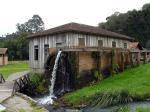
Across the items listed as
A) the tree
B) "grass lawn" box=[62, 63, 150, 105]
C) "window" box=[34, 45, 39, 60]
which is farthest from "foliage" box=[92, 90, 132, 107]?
the tree

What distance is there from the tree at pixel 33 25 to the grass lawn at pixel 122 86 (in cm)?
10721

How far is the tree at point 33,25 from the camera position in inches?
5389

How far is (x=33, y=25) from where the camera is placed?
459ft

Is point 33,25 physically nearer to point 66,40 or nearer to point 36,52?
point 36,52

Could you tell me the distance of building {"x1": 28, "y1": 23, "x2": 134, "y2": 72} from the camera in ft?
98.7

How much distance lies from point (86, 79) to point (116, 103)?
6897 millimetres

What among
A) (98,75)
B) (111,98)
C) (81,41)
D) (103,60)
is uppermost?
(81,41)

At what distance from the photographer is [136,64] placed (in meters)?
35.9

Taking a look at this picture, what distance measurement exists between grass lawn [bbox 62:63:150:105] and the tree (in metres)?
107

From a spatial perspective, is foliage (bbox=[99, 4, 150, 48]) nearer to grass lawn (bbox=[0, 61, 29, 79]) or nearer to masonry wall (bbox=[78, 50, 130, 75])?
grass lawn (bbox=[0, 61, 29, 79])

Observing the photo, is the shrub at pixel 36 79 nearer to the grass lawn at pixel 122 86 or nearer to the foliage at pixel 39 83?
the foliage at pixel 39 83

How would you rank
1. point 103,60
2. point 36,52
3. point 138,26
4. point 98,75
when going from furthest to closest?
1. point 138,26
2. point 36,52
3. point 103,60
4. point 98,75

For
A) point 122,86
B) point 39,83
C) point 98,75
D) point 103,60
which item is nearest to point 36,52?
point 39,83

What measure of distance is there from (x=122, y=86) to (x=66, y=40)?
7.13 metres
